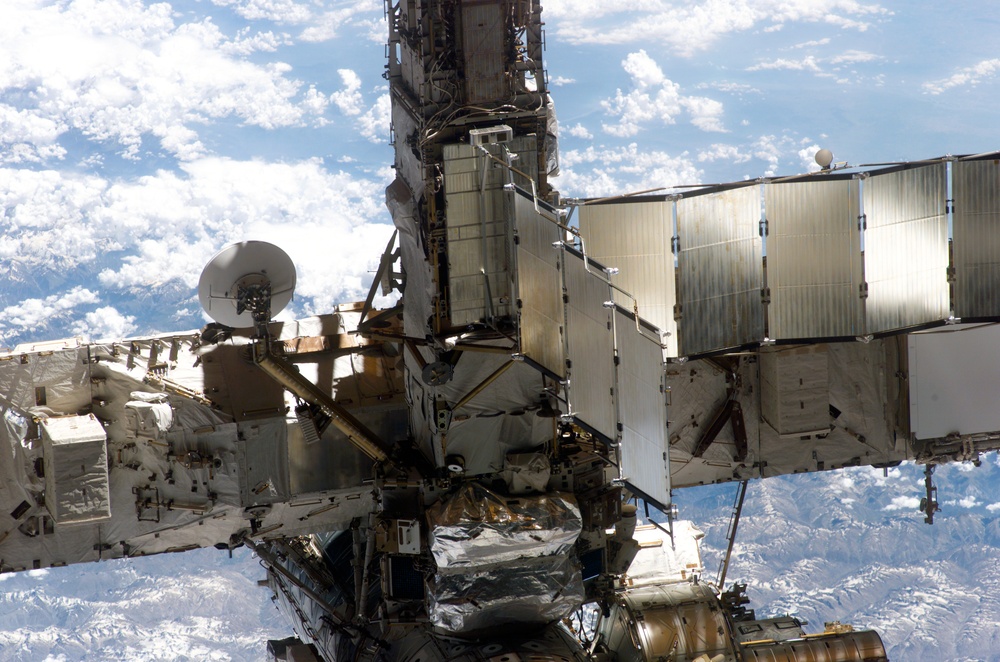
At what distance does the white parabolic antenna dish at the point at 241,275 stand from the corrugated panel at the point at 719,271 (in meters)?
5.59

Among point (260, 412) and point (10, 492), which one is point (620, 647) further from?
point (10, 492)

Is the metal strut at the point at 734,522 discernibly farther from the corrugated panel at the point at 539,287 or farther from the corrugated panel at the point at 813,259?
the corrugated panel at the point at 539,287

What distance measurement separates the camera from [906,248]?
14891 millimetres

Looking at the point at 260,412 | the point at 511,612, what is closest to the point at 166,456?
the point at 260,412

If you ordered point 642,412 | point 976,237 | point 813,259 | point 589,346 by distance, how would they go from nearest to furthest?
point 642,412, point 589,346, point 813,259, point 976,237

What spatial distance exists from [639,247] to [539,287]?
1651mm

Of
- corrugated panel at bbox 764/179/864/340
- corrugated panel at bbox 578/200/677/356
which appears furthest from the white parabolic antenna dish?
corrugated panel at bbox 764/179/864/340

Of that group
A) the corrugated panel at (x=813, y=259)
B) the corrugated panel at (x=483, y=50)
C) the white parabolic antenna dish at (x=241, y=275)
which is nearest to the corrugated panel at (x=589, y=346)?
the corrugated panel at (x=483, y=50)

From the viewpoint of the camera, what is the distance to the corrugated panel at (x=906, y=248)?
1461 cm

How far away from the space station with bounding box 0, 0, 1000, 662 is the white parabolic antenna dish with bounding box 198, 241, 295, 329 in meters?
0.03

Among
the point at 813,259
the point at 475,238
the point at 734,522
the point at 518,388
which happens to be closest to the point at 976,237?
the point at 813,259

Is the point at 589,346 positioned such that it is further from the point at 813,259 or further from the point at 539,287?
the point at 813,259

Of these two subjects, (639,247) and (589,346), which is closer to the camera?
(589,346)

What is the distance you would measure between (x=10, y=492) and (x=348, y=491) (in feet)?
16.1
